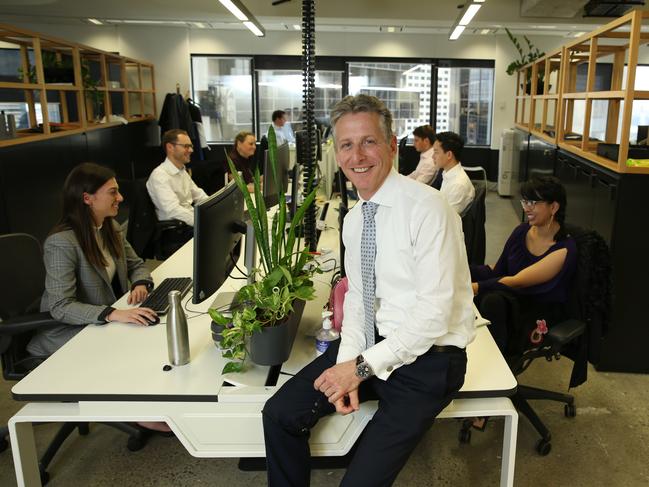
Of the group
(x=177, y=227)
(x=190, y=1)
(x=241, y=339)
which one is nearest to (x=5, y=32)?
(x=177, y=227)

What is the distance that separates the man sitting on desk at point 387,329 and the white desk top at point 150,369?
0.14 metres

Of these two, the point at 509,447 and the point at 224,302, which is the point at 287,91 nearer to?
the point at 224,302

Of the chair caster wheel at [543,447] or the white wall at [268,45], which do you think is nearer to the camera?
the chair caster wheel at [543,447]

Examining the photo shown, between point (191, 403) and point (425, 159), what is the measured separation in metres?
4.50

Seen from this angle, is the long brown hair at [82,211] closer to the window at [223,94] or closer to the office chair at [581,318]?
the office chair at [581,318]

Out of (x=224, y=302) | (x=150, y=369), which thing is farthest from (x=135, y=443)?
(x=150, y=369)

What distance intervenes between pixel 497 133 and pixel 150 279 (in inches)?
321

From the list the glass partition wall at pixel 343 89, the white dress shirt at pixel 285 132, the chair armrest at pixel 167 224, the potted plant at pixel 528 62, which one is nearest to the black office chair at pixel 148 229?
the chair armrest at pixel 167 224

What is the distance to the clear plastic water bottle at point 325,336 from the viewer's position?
6.06 feet

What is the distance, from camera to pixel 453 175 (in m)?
4.02

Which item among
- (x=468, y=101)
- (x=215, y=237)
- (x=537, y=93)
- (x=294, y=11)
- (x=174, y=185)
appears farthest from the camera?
(x=468, y=101)

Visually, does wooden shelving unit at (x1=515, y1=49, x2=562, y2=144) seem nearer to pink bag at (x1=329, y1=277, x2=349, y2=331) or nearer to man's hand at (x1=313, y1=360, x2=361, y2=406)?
pink bag at (x1=329, y1=277, x2=349, y2=331)

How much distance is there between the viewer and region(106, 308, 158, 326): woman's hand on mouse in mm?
2049

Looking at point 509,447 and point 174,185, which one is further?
point 174,185
